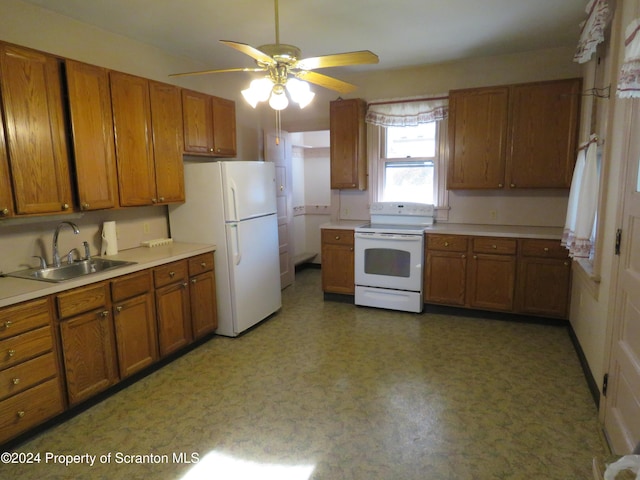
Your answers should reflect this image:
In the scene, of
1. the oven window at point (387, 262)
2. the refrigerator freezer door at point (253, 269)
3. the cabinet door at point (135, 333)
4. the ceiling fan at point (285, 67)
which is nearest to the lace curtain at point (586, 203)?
the oven window at point (387, 262)

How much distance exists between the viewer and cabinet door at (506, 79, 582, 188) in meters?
3.56

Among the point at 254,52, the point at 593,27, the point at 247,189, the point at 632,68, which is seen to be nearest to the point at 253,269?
the point at 247,189

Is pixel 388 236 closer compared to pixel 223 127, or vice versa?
pixel 223 127

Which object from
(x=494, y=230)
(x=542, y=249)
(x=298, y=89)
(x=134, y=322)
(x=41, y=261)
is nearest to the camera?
(x=298, y=89)

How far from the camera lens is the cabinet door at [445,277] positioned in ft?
13.0

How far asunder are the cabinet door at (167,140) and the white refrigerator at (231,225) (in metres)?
0.16

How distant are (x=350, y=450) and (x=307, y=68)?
2.16m

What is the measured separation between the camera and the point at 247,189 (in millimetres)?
3598

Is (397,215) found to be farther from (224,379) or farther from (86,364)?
(86,364)

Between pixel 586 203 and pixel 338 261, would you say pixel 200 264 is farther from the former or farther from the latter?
pixel 586 203

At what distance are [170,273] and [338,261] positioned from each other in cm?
202

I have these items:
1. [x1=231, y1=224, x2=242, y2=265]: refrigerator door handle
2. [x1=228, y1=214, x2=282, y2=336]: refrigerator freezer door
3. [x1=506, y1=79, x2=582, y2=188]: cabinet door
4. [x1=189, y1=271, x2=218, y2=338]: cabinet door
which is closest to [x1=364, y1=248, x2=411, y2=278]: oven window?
[x1=228, y1=214, x2=282, y2=336]: refrigerator freezer door

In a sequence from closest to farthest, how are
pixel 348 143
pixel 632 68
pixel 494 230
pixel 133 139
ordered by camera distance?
pixel 632 68
pixel 133 139
pixel 494 230
pixel 348 143

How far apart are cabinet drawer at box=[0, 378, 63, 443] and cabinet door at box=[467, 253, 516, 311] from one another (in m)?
3.56
